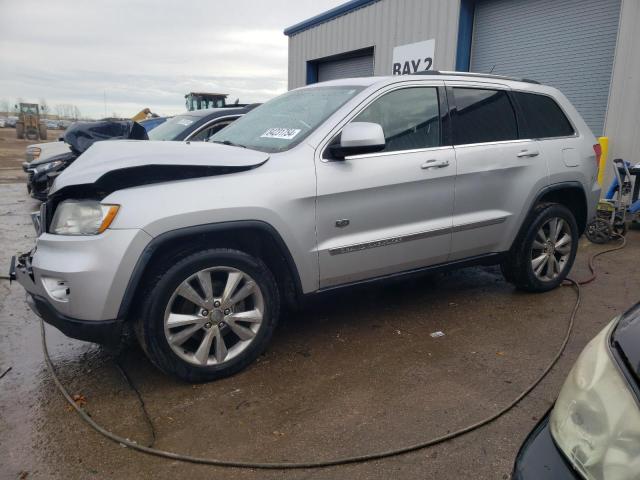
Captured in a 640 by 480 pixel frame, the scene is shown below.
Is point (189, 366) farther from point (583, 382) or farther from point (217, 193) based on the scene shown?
point (583, 382)

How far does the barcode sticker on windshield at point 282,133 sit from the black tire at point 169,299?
888 millimetres

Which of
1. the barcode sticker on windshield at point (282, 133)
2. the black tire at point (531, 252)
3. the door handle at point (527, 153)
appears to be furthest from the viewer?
the black tire at point (531, 252)

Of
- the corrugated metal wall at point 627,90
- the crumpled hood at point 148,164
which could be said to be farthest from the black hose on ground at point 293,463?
the corrugated metal wall at point 627,90

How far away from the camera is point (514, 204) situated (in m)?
4.13

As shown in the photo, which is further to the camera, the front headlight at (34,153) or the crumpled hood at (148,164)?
the front headlight at (34,153)

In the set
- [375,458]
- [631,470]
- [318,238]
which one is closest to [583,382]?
[631,470]

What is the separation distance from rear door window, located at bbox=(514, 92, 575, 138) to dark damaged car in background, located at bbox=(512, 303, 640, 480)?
316cm

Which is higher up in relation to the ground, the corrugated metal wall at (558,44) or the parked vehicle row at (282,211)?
the corrugated metal wall at (558,44)

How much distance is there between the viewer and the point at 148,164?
2.74m

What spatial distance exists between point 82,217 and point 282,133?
4.58 feet

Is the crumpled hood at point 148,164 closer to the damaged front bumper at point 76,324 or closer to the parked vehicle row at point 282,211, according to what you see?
the parked vehicle row at point 282,211

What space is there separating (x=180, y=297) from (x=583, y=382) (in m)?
2.15

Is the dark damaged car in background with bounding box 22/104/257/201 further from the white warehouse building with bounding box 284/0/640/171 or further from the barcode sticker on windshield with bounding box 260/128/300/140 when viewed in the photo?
the white warehouse building with bounding box 284/0/640/171

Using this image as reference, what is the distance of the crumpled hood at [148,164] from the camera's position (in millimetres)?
2752
